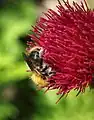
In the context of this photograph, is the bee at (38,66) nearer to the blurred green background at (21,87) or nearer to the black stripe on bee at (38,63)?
the black stripe on bee at (38,63)

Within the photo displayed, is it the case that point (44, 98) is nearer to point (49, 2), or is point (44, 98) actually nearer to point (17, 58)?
point (17, 58)

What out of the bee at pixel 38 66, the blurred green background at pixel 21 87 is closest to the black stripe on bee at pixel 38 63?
the bee at pixel 38 66

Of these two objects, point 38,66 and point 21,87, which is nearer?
point 38,66

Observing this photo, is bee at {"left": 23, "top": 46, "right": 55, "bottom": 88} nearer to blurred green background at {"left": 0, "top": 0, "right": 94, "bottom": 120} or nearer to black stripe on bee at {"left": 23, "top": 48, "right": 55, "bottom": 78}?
black stripe on bee at {"left": 23, "top": 48, "right": 55, "bottom": 78}

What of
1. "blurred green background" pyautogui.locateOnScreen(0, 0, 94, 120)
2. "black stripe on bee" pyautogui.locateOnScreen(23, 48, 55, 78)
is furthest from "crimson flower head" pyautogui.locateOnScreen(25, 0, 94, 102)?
"blurred green background" pyautogui.locateOnScreen(0, 0, 94, 120)

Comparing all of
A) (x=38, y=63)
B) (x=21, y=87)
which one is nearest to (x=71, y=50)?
(x=38, y=63)

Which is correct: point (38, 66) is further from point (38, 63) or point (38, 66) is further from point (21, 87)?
point (21, 87)
